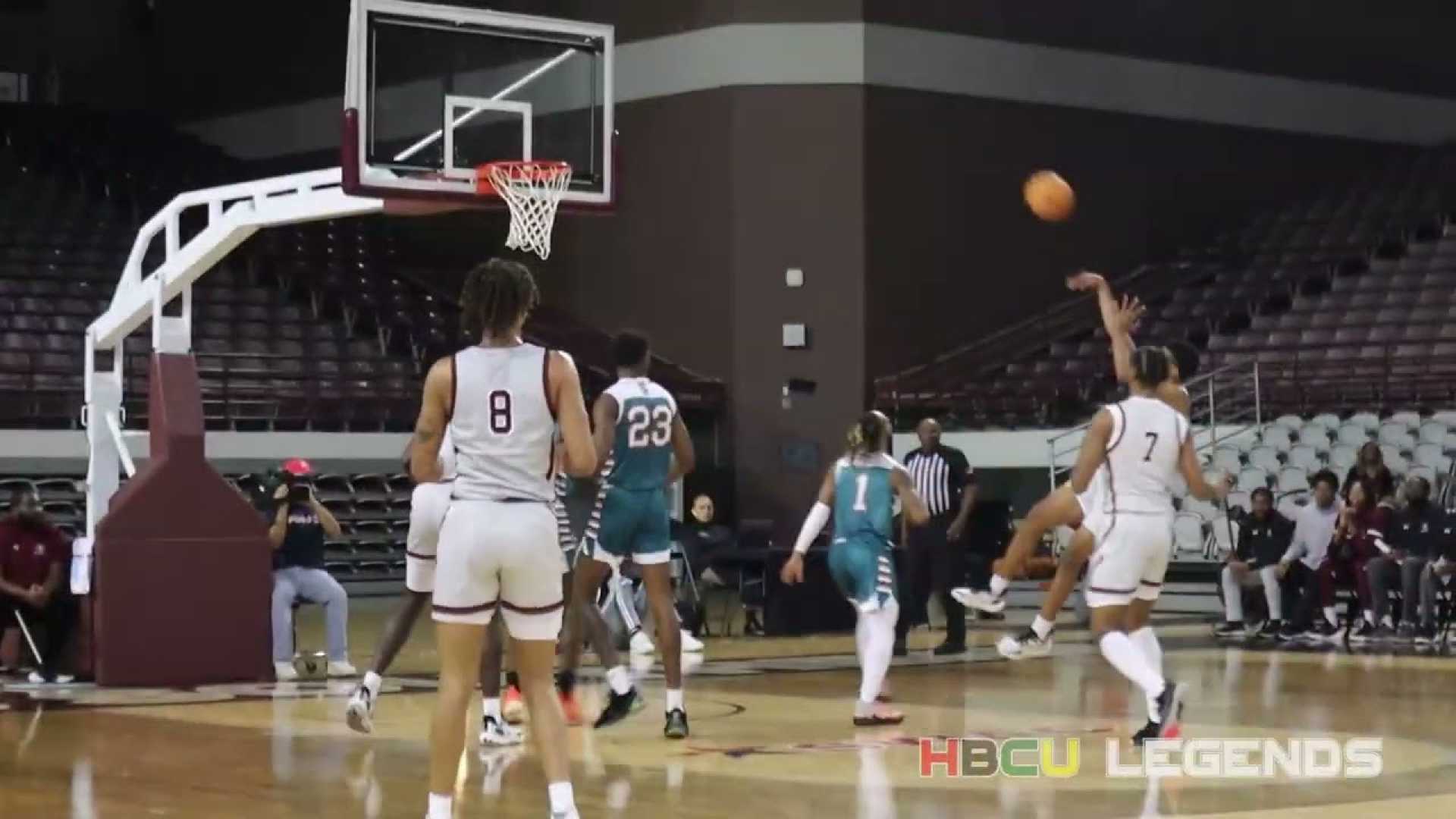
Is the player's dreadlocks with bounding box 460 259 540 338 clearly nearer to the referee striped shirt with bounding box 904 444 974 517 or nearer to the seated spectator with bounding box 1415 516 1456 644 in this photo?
the referee striped shirt with bounding box 904 444 974 517

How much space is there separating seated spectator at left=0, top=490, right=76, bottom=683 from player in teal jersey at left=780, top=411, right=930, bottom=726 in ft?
18.5

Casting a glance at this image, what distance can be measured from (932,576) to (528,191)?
593 centimetres

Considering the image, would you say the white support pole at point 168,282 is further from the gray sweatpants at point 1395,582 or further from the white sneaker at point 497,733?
the gray sweatpants at point 1395,582

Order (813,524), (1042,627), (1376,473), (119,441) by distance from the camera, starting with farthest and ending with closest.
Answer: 1. (1376,473)
2. (119,441)
3. (813,524)
4. (1042,627)

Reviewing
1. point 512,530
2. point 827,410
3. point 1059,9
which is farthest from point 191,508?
point 1059,9

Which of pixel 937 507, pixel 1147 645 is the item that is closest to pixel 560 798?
pixel 1147 645

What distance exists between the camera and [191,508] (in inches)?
550

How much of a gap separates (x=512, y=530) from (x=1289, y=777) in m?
3.78

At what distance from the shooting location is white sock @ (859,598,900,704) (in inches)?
445

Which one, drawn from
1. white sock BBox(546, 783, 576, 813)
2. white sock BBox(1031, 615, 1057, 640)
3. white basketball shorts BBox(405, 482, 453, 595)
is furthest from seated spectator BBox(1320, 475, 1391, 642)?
white sock BBox(546, 783, 576, 813)

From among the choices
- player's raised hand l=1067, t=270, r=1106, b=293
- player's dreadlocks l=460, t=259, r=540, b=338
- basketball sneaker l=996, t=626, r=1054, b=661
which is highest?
player's raised hand l=1067, t=270, r=1106, b=293

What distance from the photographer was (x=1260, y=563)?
1842 cm

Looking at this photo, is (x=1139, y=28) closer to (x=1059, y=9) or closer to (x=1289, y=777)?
(x=1059, y=9)

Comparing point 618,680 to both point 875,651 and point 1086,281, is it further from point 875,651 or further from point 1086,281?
point 1086,281
